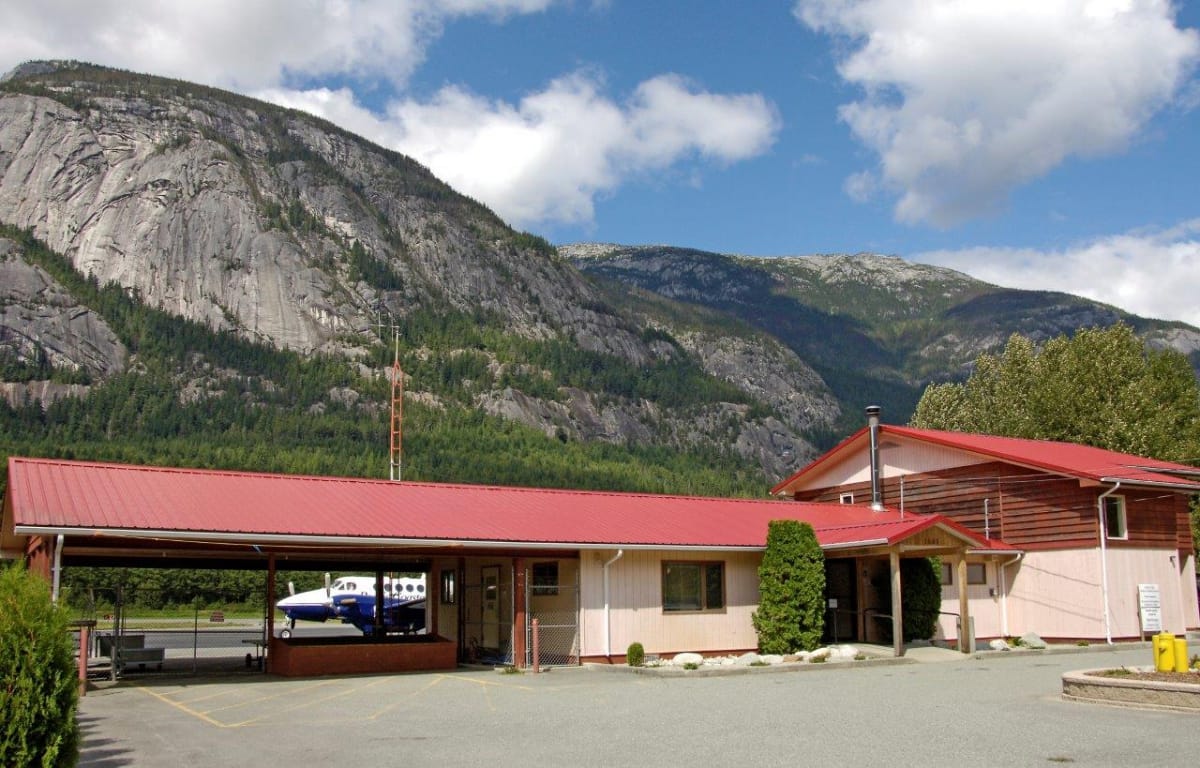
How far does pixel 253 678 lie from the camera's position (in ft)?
72.1

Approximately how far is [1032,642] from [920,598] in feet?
11.3

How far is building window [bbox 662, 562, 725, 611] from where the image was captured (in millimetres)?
26000

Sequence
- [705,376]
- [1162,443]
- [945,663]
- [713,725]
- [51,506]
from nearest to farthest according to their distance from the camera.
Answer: [713,725] < [51,506] < [945,663] < [1162,443] < [705,376]

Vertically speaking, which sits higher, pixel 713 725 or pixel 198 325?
pixel 198 325

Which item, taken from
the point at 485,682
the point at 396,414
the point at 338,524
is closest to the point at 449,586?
the point at 338,524

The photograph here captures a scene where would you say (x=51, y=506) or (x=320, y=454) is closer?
(x=51, y=506)

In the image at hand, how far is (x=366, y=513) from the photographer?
2386 centimetres

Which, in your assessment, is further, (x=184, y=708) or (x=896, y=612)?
(x=896, y=612)

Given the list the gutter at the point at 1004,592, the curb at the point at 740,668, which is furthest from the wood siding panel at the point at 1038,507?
the curb at the point at 740,668

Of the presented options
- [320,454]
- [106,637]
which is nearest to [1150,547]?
[106,637]

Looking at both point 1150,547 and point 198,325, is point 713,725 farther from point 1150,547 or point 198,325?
point 198,325

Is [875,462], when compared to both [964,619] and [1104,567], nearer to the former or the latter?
Result: [1104,567]

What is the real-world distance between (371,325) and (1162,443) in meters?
101

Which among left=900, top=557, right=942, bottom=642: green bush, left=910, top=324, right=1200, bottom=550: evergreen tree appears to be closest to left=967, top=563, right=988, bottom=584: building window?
left=900, top=557, right=942, bottom=642: green bush
